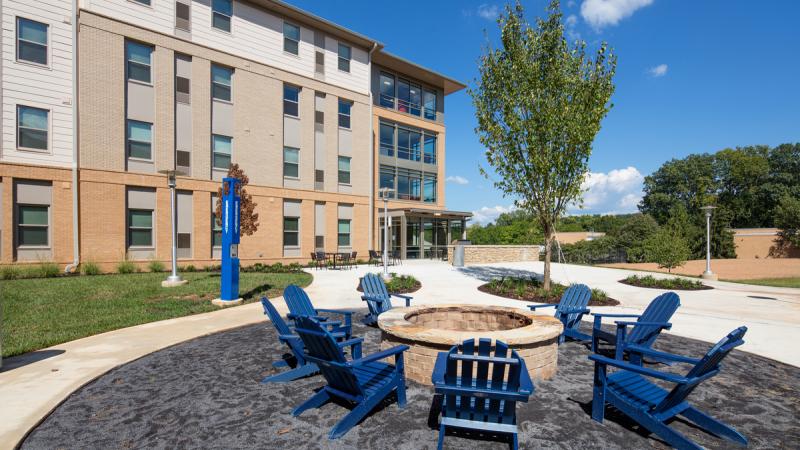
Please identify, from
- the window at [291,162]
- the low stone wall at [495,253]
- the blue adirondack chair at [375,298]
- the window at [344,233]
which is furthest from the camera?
the low stone wall at [495,253]

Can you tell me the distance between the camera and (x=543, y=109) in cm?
1181

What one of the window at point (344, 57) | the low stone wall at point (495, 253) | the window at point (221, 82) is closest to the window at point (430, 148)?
the low stone wall at point (495, 253)

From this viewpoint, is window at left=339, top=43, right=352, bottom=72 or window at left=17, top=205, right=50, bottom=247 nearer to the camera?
window at left=17, top=205, right=50, bottom=247

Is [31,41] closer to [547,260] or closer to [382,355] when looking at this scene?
[382,355]

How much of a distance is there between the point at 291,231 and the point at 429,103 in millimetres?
15284

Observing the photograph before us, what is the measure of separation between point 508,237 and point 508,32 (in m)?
39.4

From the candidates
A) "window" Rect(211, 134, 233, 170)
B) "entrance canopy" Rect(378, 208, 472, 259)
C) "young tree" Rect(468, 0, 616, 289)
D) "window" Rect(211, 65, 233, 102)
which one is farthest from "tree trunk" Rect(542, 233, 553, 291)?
"window" Rect(211, 65, 233, 102)

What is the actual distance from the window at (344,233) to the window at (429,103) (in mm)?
11310

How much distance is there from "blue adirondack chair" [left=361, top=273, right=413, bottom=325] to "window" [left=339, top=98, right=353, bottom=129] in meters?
18.3

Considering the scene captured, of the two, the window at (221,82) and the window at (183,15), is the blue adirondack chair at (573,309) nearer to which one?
the window at (221,82)

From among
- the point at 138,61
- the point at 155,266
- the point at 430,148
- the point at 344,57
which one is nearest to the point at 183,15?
the point at 138,61

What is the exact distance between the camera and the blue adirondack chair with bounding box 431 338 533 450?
9.55ft

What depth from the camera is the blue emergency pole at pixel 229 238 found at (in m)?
9.79

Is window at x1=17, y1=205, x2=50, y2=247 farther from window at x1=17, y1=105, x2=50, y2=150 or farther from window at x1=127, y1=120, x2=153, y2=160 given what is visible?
window at x1=127, y1=120, x2=153, y2=160
